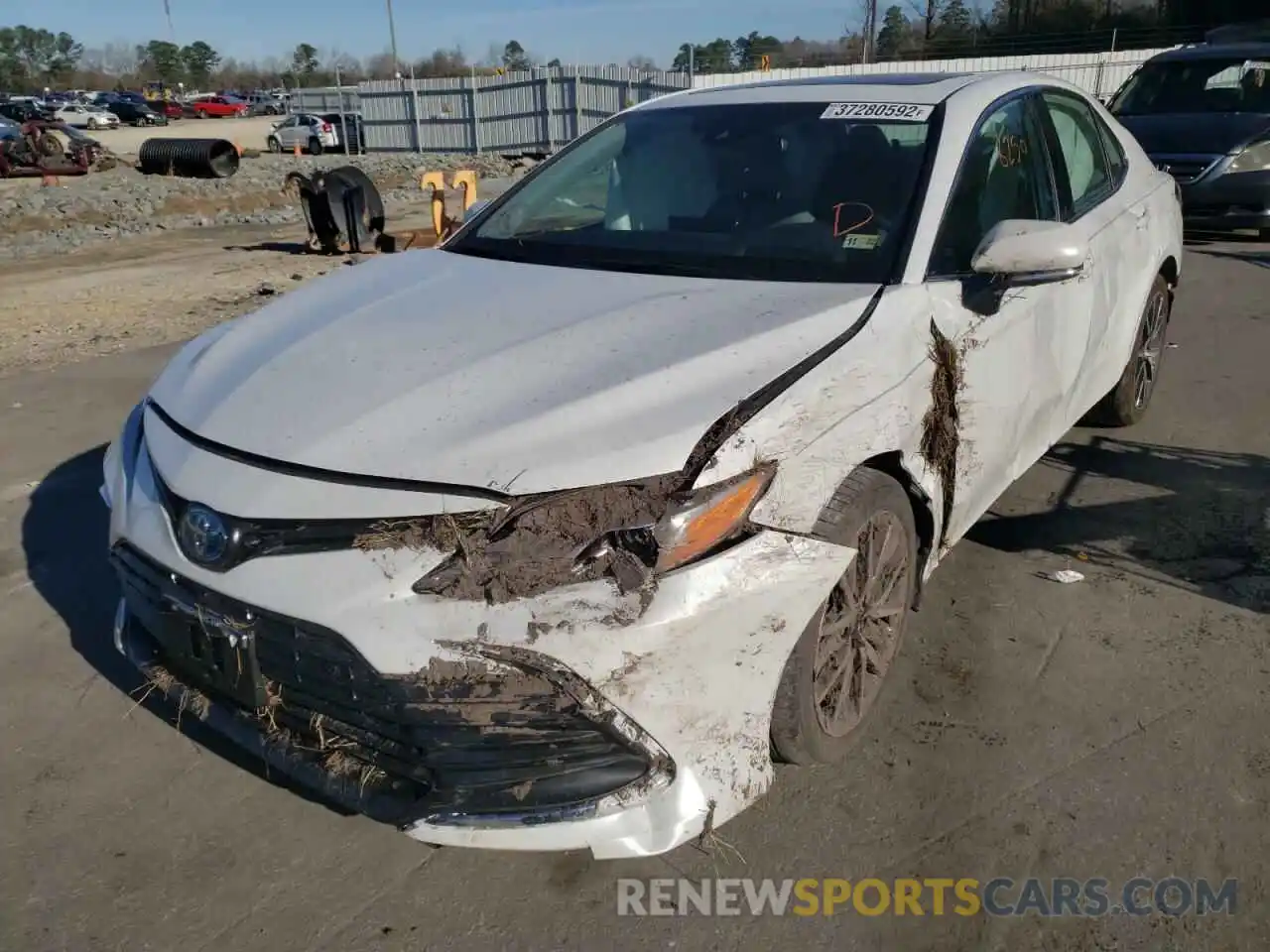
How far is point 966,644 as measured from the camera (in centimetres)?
341

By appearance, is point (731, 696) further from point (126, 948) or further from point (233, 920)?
point (126, 948)

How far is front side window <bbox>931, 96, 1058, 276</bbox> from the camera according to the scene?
10.4 ft

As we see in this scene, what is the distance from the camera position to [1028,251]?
297 cm

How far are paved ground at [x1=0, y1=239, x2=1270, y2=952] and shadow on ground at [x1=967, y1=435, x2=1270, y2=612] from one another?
0.07 feet

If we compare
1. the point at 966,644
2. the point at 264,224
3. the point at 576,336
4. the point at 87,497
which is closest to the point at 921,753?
the point at 966,644

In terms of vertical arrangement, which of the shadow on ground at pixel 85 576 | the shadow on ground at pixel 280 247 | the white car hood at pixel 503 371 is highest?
the white car hood at pixel 503 371

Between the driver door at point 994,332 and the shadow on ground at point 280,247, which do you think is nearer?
the driver door at point 994,332

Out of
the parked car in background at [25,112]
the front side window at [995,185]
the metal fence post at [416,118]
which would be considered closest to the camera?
the front side window at [995,185]

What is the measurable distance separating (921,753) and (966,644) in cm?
64

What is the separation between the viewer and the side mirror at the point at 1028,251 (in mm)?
2969

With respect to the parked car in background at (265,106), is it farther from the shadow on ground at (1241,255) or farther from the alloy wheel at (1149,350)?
the alloy wheel at (1149,350)

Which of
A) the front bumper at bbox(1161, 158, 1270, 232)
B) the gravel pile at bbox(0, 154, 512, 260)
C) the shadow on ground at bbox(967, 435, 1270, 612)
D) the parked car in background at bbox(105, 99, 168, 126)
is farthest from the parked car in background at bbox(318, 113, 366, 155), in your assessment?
the shadow on ground at bbox(967, 435, 1270, 612)

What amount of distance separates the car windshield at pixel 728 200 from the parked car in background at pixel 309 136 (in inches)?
1349

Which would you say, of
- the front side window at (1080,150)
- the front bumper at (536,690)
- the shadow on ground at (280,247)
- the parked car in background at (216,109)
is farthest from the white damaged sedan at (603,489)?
the parked car in background at (216,109)
